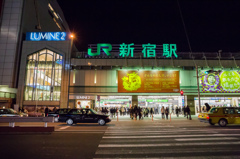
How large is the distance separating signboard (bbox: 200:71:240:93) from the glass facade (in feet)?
89.6

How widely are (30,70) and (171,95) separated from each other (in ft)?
88.5

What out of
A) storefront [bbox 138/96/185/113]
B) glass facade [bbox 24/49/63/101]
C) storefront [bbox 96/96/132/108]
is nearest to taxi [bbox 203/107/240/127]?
storefront [bbox 138/96/185/113]

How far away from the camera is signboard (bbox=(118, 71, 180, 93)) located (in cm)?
3028

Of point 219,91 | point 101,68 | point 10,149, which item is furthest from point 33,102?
point 219,91

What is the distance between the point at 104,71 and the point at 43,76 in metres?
11.4

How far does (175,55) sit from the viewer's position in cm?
3000

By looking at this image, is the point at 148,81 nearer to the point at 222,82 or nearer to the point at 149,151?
the point at 222,82

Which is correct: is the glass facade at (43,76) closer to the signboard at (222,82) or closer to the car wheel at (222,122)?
the car wheel at (222,122)

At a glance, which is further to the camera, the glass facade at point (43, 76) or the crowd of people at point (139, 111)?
the glass facade at point (43, 76)

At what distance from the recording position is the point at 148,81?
30.5 m

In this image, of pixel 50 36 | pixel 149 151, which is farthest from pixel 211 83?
pixel 50 36

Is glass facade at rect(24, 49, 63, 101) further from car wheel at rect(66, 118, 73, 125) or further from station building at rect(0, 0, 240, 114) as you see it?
car wheel at rect(66, 118, 73, 125)

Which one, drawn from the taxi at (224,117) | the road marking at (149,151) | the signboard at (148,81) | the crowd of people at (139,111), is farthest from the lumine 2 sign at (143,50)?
the road marking at (149,151)

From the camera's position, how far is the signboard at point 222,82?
30719 mm
